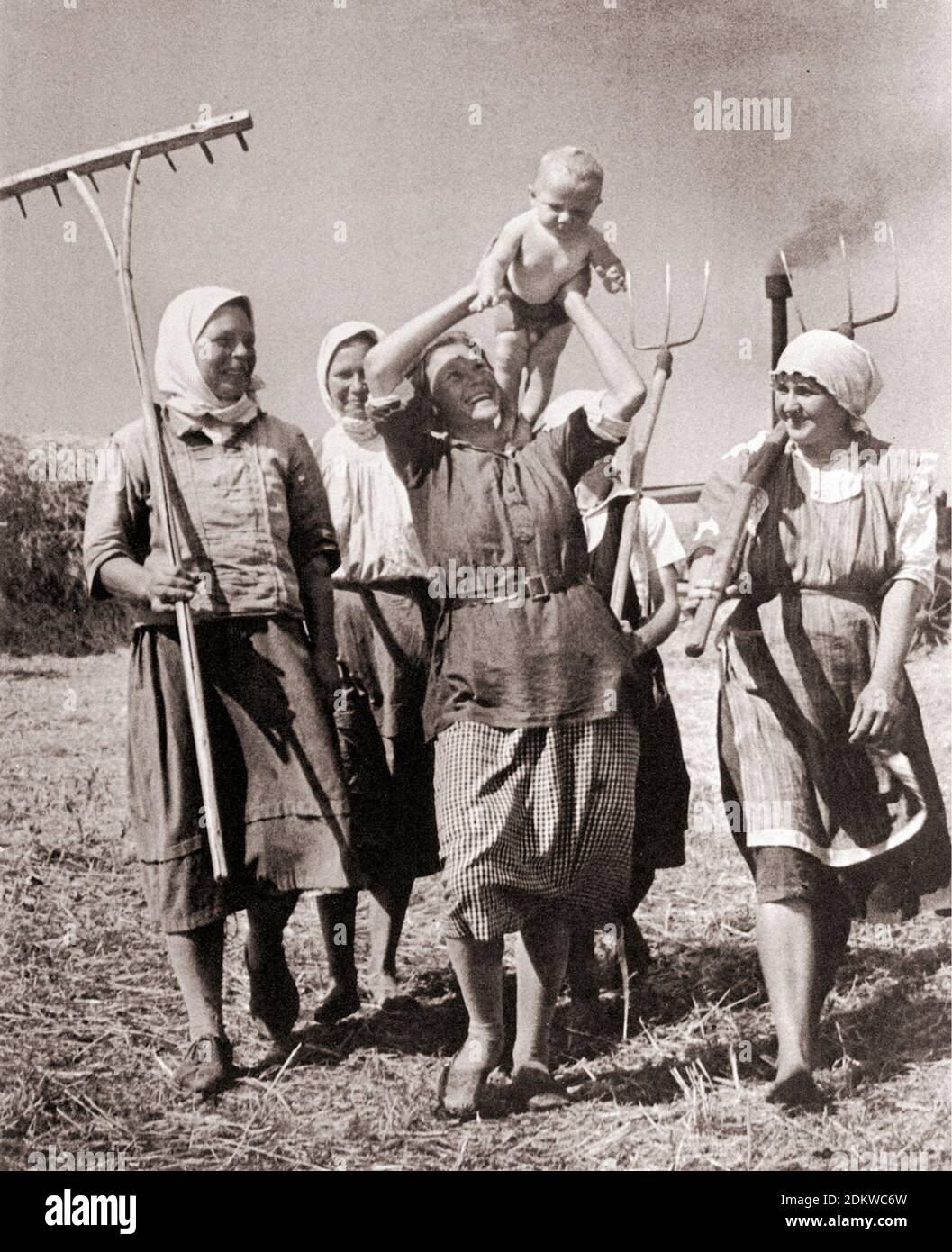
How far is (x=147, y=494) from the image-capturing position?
4.37 meters

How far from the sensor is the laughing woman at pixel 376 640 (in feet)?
15.6

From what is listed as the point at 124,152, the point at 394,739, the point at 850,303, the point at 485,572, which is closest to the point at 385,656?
the point at 394,739

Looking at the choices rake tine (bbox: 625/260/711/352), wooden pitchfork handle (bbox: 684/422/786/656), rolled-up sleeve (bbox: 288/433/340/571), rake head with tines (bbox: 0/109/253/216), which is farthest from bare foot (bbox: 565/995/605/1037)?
rake head with tines (bbox: 0/109/253/216)

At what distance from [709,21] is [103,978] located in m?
3.47

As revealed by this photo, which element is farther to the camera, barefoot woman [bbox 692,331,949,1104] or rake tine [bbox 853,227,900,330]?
rake tine [bbox 853,227,900,330]

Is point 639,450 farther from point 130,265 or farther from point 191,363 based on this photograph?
point 130,265

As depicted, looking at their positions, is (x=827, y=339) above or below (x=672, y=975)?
above

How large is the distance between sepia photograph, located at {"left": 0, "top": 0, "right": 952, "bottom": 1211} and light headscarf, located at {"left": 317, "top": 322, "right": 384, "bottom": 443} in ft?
0.04

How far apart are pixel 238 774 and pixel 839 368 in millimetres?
1969

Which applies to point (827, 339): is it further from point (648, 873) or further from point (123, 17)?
point (123, 17)

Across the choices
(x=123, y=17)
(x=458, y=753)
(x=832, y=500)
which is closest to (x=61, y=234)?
(x=123, y=17)

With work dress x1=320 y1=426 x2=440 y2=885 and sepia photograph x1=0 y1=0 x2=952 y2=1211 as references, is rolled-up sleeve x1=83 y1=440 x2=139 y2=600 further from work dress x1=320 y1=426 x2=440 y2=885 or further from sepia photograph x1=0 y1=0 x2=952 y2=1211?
work dress x1=320 y1=426 x2=440 y2=885

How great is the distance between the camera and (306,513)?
14.7ft

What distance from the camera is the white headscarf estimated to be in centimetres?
428
